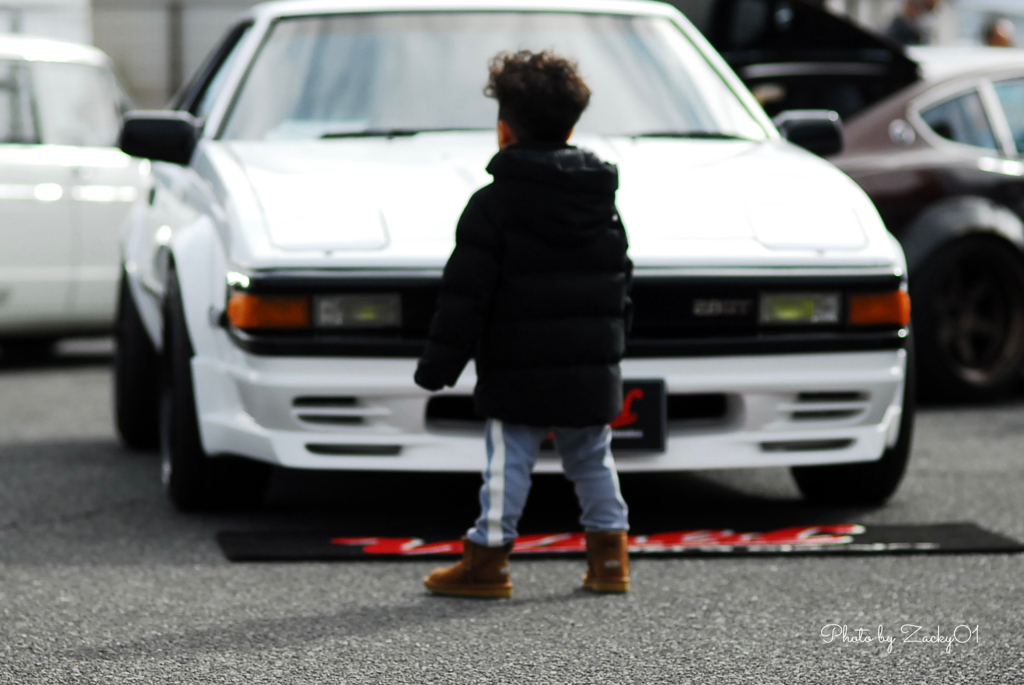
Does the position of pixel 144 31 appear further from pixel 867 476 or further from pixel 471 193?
pixel 867 476

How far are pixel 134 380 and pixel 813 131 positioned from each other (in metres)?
2.42

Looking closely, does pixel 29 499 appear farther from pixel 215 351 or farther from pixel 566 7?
pixel 566 7

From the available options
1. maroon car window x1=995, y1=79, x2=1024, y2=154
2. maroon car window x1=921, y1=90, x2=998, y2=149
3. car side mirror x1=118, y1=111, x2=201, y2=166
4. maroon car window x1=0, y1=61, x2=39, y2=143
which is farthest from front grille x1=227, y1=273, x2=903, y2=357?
maroon car window x1=0, y1=61, x2=39, y2=143

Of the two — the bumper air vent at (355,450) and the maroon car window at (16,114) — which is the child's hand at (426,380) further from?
the maroon car window at (16,114)

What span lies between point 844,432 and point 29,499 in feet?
7.77

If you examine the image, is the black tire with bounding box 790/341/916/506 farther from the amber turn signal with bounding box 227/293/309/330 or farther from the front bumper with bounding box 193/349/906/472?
the amber turn signal with bounding box 227/293/309/330

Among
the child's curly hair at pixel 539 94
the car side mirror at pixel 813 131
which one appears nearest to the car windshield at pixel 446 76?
the car side mirror at pixel 813 131

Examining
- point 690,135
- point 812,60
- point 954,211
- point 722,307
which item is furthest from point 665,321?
point 812,60

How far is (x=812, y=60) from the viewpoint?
812 centimetres

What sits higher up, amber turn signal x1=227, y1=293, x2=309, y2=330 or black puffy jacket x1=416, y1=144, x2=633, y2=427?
black puffy jacket x1=416, y1=144, x2=633, y2=427

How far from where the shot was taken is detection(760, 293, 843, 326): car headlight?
4820 millimetres

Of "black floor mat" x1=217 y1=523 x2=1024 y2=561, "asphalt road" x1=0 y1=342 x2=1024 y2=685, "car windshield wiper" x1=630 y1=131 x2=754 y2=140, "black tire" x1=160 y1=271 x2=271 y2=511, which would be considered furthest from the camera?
"car windshield wiper" x1=630 y1=131 x2=754 y2=140

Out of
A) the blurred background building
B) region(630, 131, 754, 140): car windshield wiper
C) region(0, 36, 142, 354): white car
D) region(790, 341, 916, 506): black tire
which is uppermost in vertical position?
region(630, 131, 754, 140): car windshield wiper

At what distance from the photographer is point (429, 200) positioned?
4.98 m
